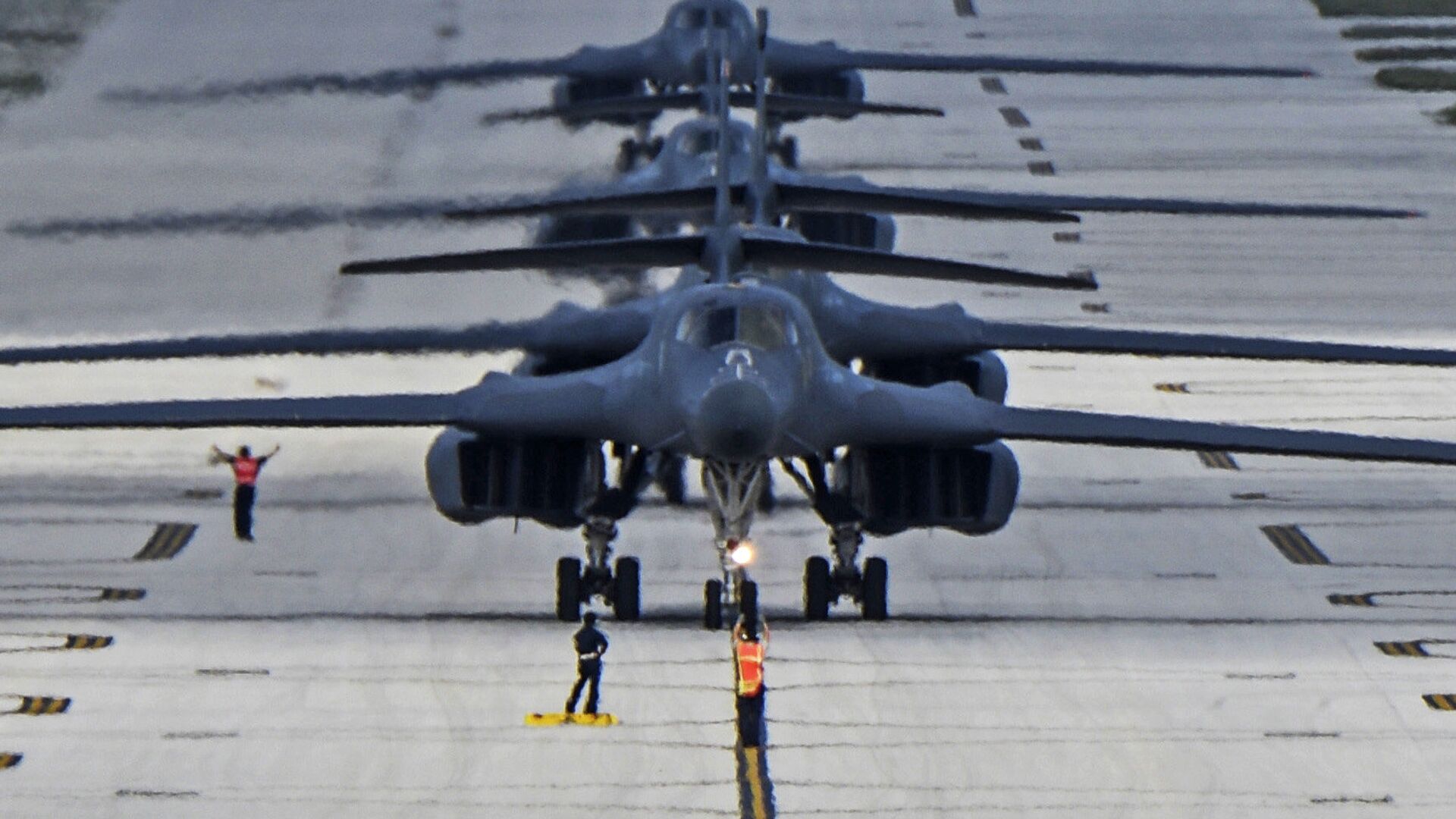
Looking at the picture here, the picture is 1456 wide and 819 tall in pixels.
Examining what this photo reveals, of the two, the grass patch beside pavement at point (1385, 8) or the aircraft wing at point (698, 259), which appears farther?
the grass patch beside pavement at point (1385, 8)

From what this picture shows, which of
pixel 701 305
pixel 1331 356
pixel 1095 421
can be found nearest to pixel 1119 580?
pixel 1095 421

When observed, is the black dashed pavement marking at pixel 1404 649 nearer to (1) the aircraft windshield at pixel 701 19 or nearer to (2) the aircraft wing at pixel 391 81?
(2) the aircraft wing at pixel 391 81

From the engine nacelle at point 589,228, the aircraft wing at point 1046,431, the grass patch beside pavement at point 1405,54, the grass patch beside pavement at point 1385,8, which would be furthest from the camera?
the grass patch beside pavement at point 1385,8

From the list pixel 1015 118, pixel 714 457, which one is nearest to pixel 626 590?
pixel 714 457

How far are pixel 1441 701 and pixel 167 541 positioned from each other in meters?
14.8

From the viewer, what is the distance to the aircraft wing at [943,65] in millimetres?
49906

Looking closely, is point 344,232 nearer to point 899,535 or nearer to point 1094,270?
point 1094,270

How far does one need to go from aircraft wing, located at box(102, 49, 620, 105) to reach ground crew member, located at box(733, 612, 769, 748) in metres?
24.7

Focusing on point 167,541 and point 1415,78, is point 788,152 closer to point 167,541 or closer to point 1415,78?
point 1415,78

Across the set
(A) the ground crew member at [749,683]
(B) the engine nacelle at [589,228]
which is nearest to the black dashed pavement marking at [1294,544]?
(A) the ground crew member at [749,683]

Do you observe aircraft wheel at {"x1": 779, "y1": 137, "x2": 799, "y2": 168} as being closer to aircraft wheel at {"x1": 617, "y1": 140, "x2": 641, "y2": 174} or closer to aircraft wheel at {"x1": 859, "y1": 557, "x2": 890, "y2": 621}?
aircraft wheel at {"x1": 617, "y1": 140, "x2": 641, "y2": 174}

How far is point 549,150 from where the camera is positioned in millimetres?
57406

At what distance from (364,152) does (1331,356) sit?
27374mm

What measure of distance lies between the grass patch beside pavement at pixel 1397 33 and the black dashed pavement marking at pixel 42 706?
47.9 meters
